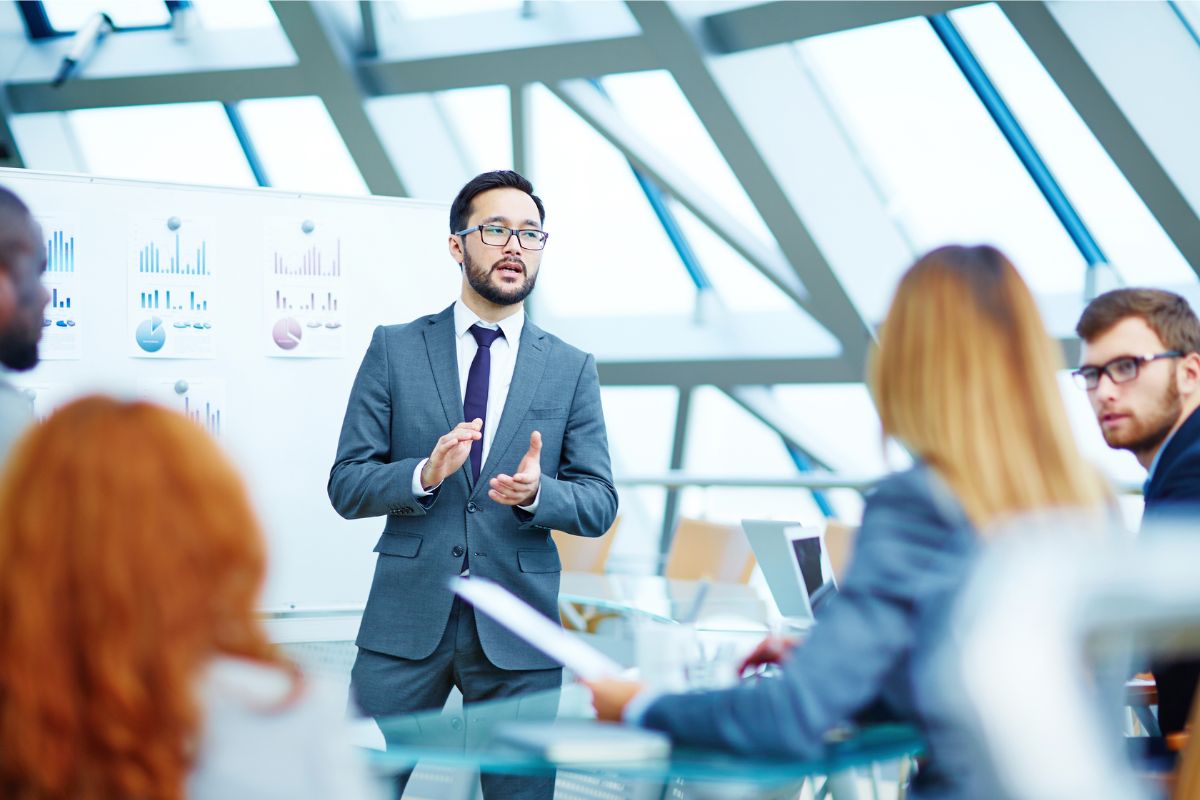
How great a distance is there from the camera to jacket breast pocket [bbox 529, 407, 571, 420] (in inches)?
122

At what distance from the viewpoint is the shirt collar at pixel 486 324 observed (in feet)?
10.4

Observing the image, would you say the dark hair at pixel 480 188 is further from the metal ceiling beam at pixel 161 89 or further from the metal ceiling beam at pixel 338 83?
the metal ceiling beam at pixel 161 89

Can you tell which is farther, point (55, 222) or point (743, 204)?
point (743, 204)

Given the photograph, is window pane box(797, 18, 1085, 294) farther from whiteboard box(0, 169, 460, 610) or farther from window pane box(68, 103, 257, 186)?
window pane box(68, 103, 257, 186)

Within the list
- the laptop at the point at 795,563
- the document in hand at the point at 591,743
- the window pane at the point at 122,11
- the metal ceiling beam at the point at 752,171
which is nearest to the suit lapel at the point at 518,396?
the laptop at the point at 795,563

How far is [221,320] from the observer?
4184 mm

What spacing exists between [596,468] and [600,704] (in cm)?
122

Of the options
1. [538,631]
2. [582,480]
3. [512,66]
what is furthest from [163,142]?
[538,631]

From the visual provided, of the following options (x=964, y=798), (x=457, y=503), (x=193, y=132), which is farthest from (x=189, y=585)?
(x=193, y=132)

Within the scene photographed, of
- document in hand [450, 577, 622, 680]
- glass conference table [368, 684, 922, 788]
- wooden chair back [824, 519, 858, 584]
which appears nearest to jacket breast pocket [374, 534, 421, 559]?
glass conference table [368, 684, 922, 788]

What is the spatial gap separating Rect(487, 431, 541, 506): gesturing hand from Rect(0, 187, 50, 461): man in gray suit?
1008 mm

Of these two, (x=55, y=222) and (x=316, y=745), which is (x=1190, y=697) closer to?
(x=316, y=745)

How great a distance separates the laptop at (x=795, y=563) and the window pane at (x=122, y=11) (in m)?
7.37

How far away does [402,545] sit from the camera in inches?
118
